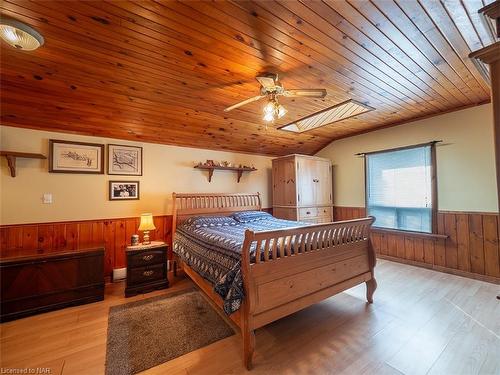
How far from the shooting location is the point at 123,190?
3627 millimetres

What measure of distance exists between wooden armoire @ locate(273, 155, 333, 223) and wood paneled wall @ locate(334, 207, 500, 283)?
4.79 feet

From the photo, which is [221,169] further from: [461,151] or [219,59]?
[461,151]

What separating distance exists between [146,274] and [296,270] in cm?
223

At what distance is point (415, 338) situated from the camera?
6.77ft

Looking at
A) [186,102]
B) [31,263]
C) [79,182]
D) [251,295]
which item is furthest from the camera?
[79,182]

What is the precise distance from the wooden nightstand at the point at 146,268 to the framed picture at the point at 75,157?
54.4 inches

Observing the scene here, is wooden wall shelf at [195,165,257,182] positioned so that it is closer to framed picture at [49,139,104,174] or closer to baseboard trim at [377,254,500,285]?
framed picture at [49,139,104,174]

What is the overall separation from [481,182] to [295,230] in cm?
334

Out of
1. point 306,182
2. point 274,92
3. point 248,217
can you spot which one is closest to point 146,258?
point 248,217

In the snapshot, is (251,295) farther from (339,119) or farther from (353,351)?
(339,119)

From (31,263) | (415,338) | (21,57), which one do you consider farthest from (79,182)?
(415,338)

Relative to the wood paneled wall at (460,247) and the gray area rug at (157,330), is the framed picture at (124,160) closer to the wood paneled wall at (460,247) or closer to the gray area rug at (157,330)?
the gray area rug at (157,330)

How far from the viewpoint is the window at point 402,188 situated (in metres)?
3.86

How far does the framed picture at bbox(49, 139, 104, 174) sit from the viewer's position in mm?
3129
